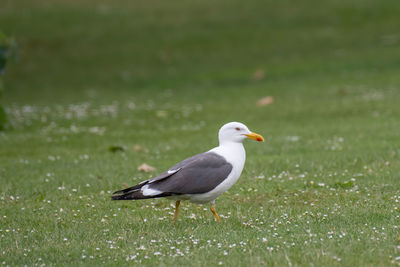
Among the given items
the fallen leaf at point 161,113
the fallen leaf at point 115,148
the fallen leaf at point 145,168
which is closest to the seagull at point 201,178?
the fallen leaf at point 145,168

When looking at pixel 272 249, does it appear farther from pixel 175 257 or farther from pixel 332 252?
pixel 175 257

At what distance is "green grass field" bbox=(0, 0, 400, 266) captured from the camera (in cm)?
702

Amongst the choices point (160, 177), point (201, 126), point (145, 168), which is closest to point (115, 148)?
point (145, 168)

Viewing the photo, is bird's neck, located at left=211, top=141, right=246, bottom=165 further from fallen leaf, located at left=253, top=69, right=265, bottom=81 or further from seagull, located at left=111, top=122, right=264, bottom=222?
fallen leaf, located at left=253, top=69, right=265, bottom=81

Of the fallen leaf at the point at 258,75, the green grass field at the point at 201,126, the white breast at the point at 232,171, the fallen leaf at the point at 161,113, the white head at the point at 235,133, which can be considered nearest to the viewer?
the green grass field at the point at 201,126

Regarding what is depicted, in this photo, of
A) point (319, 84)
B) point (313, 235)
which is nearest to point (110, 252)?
point (313, 235)

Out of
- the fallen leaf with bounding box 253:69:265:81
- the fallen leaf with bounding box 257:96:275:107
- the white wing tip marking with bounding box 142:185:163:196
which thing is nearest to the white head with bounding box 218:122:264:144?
the white wing tip marking with bounding box 142:185:163:196

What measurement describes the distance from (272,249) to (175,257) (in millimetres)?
1058

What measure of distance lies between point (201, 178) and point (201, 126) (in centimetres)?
943

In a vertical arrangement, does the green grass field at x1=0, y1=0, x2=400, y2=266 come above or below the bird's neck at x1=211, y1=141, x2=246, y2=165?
below

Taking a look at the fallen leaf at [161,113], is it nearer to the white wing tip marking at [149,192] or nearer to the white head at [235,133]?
the white head at [235,133]

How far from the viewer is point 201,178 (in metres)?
7.88

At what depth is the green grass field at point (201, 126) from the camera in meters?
7.02

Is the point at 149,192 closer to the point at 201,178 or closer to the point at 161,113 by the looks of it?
the point at 201,178
